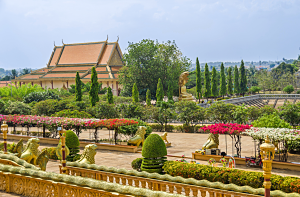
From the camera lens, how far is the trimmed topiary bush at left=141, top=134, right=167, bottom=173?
12.7m

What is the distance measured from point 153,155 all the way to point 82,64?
2012 inches

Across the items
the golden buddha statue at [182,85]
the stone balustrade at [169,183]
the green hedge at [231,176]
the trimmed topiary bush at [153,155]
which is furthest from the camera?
the golden buddha statue at [182,85]

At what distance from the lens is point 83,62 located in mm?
61469

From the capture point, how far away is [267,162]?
6141mm

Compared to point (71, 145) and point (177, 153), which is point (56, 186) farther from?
point (177, 153)

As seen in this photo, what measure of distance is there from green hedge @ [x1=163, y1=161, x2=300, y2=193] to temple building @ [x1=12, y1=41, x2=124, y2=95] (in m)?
45.5

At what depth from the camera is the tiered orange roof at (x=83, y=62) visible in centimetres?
5912

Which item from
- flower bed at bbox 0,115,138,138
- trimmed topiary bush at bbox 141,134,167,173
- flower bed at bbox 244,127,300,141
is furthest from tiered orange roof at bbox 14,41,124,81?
trimmed topiary bush at bbox 141,134,167,173

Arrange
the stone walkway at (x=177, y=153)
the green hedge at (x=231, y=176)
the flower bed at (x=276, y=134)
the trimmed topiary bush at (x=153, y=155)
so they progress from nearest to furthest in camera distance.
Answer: the green hedge at (x=231, y=176)
the trimmed topiary bush at (x=153, y=155)
the flower bed at (x=276, y=134)
the stone walkway at (x=177, y=153)

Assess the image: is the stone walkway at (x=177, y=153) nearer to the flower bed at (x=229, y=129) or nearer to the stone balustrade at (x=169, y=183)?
the flower bed at (x=229, y=129)

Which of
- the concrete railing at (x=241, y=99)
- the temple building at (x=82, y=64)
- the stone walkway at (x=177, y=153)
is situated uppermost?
the temple building at (x=82, y=64)

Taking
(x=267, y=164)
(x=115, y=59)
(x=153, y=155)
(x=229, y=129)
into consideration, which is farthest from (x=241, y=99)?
(x=267, y=164)

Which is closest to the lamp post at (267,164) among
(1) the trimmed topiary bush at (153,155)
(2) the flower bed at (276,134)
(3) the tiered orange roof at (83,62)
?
(1) the trimmed topiary bush at (153,155)

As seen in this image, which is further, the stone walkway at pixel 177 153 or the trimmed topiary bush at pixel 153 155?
the stone walkway at pixel 177 153
